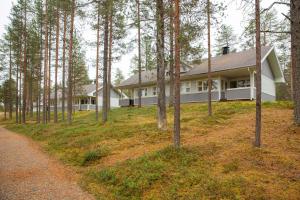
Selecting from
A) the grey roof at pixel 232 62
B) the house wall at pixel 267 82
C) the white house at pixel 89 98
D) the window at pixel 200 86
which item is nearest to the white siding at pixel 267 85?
the house wall at pixel 267 82

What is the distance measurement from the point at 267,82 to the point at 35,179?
80.5ft

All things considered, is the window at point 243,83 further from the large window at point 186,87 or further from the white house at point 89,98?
the white house at point 89,98

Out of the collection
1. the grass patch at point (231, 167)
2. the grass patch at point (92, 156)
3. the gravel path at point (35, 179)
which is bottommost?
the gravel path at point (35, 179)

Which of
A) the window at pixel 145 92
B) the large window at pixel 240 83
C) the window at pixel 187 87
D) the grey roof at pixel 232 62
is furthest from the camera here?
the window at pixel 145 92

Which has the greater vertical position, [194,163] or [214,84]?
[214,84]

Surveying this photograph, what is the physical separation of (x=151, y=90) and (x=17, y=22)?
56.3ft

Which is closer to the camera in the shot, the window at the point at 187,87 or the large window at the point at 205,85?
the large window at the point at 205,85

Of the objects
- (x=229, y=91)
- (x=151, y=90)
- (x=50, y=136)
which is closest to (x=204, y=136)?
(x=50, y=136)

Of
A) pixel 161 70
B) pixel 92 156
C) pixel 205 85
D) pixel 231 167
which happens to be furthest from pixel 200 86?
pixel 231 167

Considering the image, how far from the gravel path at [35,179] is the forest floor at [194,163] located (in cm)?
47

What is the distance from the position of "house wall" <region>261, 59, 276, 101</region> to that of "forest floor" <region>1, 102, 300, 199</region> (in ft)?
41.4

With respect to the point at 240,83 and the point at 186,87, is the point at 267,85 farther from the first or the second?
the point at 186,87

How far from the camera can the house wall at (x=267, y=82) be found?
80.7 ft

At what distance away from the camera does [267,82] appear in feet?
84.9
